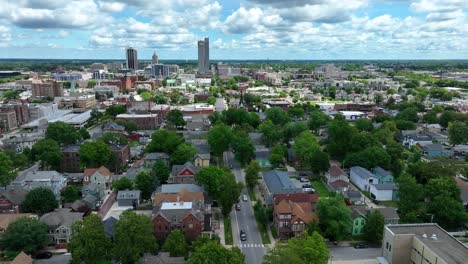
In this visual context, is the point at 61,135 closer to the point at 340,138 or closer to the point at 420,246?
the point at 340,138

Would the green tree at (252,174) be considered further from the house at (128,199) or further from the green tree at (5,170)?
the green tree at (5,170)

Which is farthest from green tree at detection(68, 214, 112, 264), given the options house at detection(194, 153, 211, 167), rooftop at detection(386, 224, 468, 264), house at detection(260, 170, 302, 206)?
house at detection(194, 153, 211, 167)

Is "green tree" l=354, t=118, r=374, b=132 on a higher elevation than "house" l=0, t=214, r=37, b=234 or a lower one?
higher

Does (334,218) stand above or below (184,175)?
above

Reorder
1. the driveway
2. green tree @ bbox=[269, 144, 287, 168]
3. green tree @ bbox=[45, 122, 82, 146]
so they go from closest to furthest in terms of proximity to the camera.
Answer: the driveway, green tree @ bbox=[269, 144, 287, 168], green tree @ bbox=[45, 122, 82, 146]

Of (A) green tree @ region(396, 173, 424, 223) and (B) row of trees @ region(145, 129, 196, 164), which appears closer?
(A) green tree @ region(396, 173, 424, 223)

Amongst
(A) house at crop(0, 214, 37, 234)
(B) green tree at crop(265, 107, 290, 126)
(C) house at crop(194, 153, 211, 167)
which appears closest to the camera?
(A) house at crop(0, 214, 37, 234)

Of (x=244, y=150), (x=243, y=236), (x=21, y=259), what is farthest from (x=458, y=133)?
(x=21, y=259)

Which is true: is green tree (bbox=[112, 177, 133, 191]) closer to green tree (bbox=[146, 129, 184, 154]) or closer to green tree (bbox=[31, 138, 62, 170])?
green tree (bbox=[146, 129, 184, 154])
